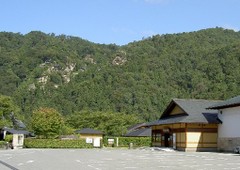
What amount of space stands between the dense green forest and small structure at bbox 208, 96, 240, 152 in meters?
33.8

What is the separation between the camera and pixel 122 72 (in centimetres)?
10525

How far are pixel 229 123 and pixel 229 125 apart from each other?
7.2 inches

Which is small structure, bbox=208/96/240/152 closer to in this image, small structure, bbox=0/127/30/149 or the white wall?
the white wall

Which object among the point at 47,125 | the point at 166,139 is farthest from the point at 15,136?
the point at 166,139

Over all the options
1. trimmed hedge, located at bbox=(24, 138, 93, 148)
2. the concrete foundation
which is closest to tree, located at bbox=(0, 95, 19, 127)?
trimmed hedge, located at bbox=(24, 138, 93, 148)

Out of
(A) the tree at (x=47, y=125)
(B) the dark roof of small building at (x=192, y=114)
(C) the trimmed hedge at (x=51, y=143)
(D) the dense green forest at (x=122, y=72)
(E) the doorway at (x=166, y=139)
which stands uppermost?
(D) the dense green forest at (x=122, y=72)

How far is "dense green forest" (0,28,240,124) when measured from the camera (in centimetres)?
8925

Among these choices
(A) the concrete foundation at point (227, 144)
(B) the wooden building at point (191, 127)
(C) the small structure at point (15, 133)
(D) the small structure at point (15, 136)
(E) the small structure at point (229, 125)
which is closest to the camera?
(E) the small structure at point (229, 125)

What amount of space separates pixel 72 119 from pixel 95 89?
2415 centimetres

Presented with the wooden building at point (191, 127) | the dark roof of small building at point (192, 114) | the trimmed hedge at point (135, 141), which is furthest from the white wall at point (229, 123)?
the trimmed hedge at point (135, 141)

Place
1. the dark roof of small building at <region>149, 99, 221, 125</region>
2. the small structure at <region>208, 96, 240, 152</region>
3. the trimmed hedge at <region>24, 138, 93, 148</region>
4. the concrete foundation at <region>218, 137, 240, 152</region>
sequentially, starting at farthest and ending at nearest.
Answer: the trimmed hedge at <region>24, 138, 93, 148</region>, the dark roof of small building at <region>149, 99, 221, 125</region>, the concrete foundation at <region>218, 137, 240, 152</region>, the small structure at <region>208, 96, 240, 152</region>

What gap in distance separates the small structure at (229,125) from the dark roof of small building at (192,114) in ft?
2.94

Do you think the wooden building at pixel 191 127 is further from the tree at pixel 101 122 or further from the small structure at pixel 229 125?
the tree at pixel 101 122

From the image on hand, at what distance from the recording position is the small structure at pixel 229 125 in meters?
36.7
